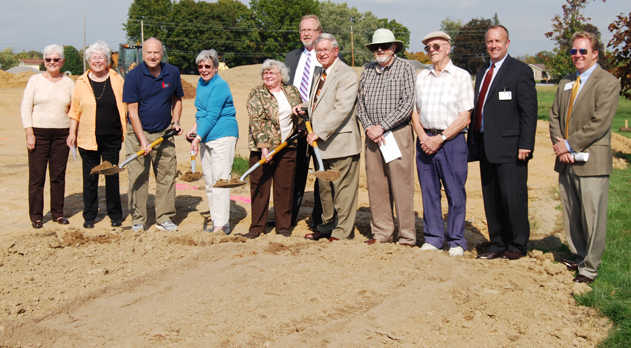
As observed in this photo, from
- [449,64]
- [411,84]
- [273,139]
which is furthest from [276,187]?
[449,64]

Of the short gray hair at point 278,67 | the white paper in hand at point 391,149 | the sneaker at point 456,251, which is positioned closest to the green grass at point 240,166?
the short gray hair at point 278,67

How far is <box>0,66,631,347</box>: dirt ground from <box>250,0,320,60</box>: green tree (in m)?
59.4

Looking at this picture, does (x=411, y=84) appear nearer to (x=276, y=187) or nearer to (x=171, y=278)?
(x=276, y=187)

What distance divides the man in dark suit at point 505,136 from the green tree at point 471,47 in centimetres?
6352

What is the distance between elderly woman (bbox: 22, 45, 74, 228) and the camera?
6.32 meters

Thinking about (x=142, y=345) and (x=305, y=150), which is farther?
(x=305, y=150)

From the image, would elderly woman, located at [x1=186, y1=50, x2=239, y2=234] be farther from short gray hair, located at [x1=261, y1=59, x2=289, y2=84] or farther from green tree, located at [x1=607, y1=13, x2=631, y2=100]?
green tree, located at [x1=607, y1=13, x2=631, y2=100]

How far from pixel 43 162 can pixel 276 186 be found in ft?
9.70

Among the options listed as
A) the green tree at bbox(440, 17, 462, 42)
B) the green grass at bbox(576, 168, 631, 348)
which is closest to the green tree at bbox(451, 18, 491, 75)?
the green tree at bbox(440, 17, 462, 42)

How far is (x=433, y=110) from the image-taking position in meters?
5.04

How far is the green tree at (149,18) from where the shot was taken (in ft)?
199

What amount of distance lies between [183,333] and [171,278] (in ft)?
3.32

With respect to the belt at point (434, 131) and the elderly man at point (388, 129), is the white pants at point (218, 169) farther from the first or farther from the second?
the belt at point (434, 131)

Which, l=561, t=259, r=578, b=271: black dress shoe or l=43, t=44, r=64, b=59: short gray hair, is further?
l=43, t=44, r=64, b=59: short gray hair
